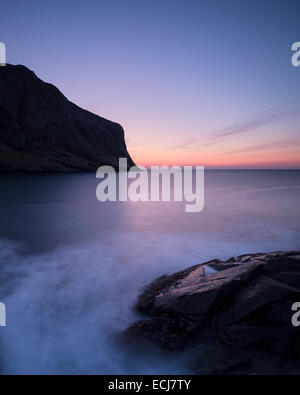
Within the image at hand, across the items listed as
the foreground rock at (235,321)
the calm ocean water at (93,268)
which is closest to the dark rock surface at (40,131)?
the calm ocean water at (93,268)

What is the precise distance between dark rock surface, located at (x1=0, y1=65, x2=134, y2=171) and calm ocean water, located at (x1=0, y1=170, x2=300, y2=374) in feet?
195

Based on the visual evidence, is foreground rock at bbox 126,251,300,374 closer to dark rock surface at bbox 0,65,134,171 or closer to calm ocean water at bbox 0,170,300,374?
calm ocean water at bbox 0,170,300,374

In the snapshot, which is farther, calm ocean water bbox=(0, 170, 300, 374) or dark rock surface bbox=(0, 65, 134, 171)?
dark rock surface bbox=(0, 65, 134, 171)

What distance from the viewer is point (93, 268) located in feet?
26.6

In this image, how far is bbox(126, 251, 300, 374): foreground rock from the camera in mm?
3818

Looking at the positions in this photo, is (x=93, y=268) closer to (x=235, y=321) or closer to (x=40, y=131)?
(x=235, y=321)

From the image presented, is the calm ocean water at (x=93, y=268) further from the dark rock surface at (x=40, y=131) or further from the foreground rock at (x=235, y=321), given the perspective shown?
the dark rock surface at (x=40, y=131)

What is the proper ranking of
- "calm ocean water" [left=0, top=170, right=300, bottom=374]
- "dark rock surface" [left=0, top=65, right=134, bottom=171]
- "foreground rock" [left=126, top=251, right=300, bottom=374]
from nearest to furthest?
"foreground rock" [left=126, top=251, right=300, bottom=374] → "calm ocean water" [left=0, top=170, right=300, bottom=374] → "dark rock surface" [left=0, top=65, right=134, bottom=171]

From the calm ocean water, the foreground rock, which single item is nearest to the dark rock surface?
the calm ocean water

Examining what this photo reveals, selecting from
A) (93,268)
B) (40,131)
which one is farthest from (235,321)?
(40,131)

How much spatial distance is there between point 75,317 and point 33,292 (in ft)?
6.21

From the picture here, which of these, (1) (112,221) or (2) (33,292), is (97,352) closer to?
(2) (33,292)
